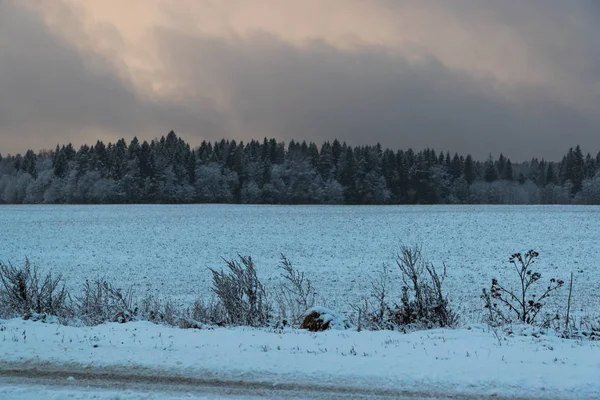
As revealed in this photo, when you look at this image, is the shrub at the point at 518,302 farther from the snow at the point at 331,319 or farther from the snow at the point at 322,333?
the snow at the point at 331,319

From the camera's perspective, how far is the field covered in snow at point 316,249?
22203 millimetres

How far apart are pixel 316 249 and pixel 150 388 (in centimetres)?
2665

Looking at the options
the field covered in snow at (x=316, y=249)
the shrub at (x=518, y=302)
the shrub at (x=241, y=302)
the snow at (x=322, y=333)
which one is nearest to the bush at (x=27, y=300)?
the snow at (x=322, y=333)

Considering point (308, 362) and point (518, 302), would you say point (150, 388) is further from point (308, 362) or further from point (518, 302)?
point (518, 302)

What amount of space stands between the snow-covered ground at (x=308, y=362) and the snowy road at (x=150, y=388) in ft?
0.09

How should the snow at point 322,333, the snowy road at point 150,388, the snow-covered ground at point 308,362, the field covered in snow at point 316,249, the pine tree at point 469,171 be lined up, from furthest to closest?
the pine tree at point 469,171
the field covered in snow at point 316,249
the snow at point 322,333
the snow-covered ground at point 308,362
the snowy road at point 150,388

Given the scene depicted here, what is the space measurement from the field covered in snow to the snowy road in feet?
26.9

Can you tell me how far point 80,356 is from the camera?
7.97 meters

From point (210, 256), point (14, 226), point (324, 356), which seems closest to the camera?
point (324, 356)

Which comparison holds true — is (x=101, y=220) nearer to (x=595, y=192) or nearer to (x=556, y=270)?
(x=556, y=270)

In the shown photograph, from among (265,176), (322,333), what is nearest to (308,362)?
(322,333)

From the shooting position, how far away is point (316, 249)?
33.0 m

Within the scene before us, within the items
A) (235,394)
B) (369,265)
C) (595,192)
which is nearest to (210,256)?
(369,265)

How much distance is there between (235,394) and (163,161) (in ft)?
343
